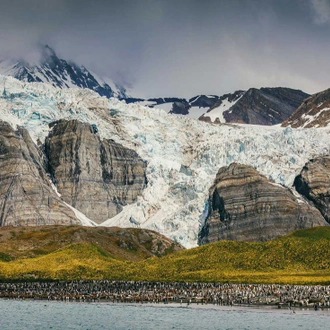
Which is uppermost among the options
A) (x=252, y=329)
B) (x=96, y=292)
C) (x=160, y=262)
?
(x=160, y=262)

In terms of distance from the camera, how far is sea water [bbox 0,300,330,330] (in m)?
93.6

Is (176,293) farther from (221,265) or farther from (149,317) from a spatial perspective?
(221,265)

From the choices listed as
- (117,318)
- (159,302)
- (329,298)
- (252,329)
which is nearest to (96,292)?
(159,302)

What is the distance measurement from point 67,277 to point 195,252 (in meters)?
37.1

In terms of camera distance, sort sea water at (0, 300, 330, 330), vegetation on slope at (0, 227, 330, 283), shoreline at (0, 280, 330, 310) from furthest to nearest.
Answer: vegetation on slope at (0, 227, 330, 283) < shoreline at (0, 280, 330, 310) < sea water at (0, 300, 330, 330)

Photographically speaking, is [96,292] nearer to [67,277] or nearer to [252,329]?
[67,277]

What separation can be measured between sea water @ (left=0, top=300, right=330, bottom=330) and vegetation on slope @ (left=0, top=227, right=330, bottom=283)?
39.0 metres

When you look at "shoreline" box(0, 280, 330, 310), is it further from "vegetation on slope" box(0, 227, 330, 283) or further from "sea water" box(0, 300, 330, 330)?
"vegetation on slope" box(0, 227, 330, 283)

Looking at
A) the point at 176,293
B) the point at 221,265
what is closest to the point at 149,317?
the point at 176,293

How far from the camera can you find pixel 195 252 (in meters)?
184

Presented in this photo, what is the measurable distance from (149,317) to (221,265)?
67520 mm

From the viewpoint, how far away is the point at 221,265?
170 m

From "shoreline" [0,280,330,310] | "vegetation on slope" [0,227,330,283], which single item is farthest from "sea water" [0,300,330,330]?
"vegetation on slope" [0,227,330,283]

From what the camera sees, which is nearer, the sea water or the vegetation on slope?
the sea water
